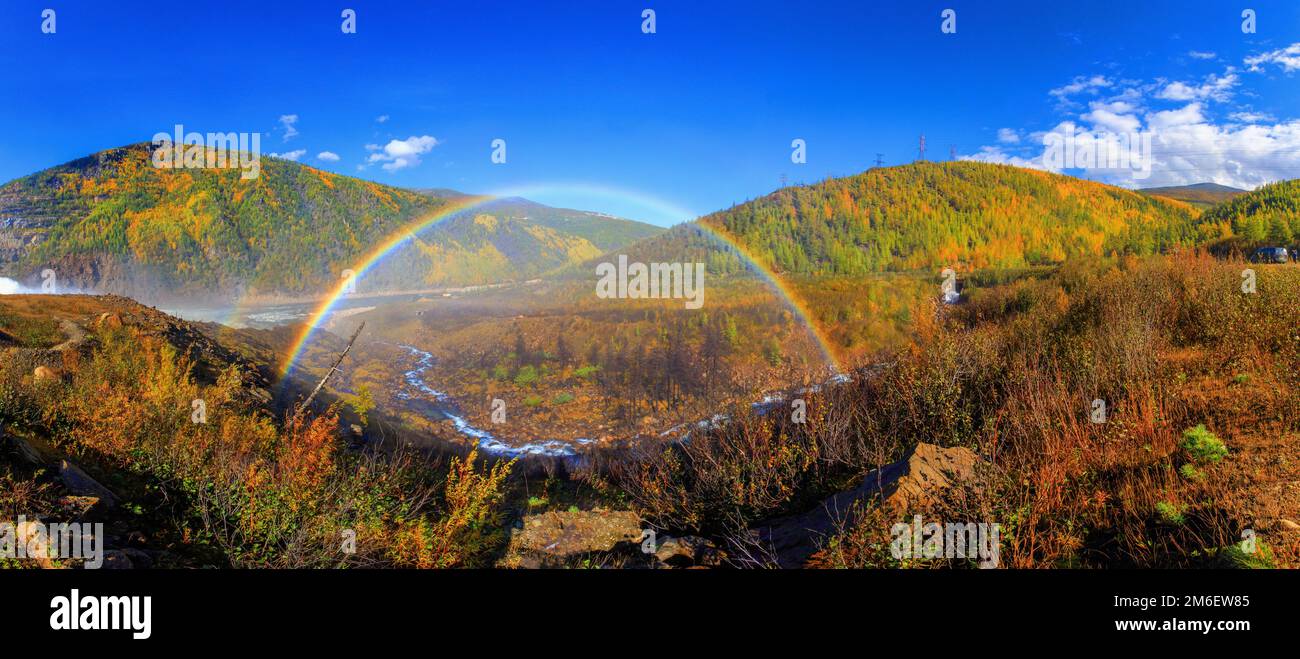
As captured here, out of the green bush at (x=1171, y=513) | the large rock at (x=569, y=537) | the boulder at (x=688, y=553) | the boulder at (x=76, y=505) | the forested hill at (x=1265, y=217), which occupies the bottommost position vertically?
the large rock at (x=569, y=537)

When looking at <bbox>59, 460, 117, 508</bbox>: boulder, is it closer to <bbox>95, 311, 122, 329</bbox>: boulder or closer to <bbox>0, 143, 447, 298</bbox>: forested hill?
<bbox>95, 311, 122, 329</bbox>: boulder

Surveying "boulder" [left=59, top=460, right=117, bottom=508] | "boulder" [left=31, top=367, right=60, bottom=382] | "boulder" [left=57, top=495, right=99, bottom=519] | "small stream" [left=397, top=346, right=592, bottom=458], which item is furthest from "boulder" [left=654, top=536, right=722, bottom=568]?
"boulder" [left=31, top=367, right=60, bottom=382]

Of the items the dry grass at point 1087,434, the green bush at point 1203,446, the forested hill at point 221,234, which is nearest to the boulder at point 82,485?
the dry grass at point 1087,434

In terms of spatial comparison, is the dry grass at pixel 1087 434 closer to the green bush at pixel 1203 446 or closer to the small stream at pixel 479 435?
the green bush at pixel 1203 446

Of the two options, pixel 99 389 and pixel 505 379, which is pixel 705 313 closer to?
pixel 505 379

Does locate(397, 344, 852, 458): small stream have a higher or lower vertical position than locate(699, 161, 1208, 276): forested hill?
lower

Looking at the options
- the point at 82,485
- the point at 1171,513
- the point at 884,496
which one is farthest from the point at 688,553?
the point at 82,485
